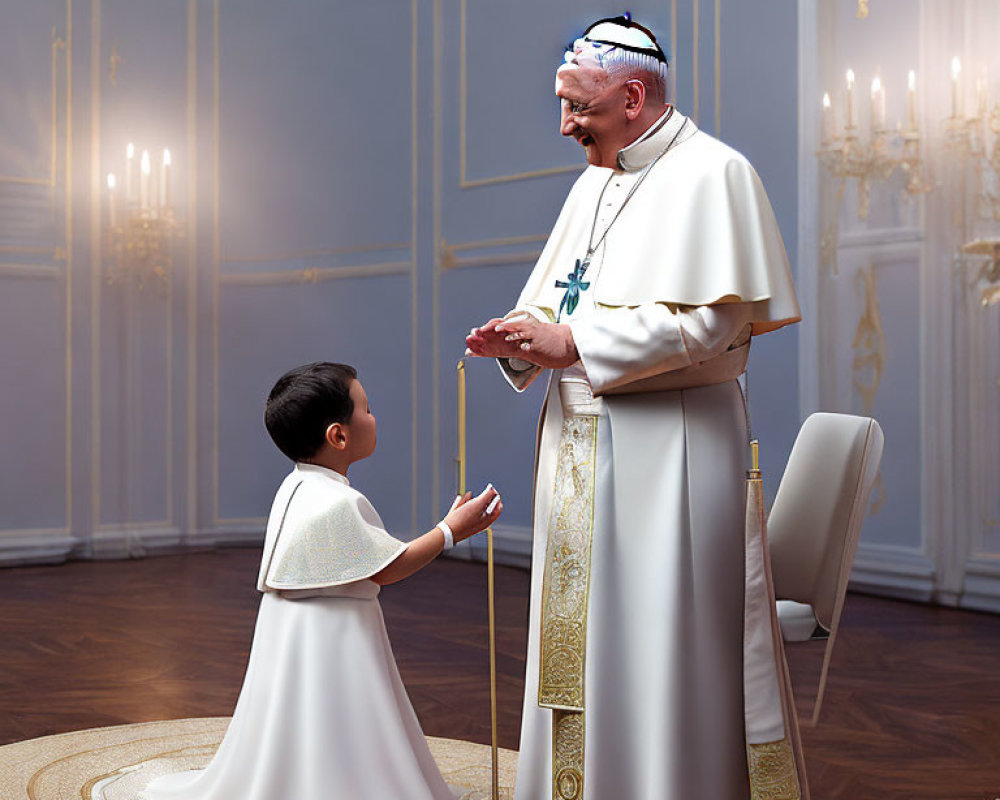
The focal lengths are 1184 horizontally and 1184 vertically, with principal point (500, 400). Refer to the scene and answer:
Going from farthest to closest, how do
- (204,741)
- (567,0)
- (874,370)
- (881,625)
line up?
(567,0), (874,370), (881,625), (204,741)

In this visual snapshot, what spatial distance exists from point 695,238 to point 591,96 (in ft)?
1.12

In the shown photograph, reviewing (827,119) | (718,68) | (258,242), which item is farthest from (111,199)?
(827,119)

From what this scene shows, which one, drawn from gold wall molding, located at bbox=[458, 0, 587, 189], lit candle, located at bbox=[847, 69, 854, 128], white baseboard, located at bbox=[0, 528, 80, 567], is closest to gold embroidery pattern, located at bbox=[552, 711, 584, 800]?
lit candle, located at bbox=[847, 69, 854, 128]

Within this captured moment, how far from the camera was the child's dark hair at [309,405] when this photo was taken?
98.7 inches

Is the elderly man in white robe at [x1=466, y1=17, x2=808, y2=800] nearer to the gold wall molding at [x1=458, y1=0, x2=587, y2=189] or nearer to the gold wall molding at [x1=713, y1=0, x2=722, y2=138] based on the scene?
the gold wall molding at [x1=713, y1=0, x2=722, y2=138]

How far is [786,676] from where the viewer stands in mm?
2182

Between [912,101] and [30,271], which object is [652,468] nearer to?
[912,101]

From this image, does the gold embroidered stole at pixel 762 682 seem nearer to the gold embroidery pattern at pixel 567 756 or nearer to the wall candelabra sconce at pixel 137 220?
the gold embroidery pattern at pixel 567 756

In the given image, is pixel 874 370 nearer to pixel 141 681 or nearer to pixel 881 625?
pixel 881 625

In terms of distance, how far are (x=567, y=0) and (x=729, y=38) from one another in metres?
1.22

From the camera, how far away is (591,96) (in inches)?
86.9

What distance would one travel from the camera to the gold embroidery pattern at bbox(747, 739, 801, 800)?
2.04 metres

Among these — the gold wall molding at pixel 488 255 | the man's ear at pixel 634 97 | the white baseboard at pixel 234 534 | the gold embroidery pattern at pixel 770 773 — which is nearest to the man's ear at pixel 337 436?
the man's ear at pixel 634 97

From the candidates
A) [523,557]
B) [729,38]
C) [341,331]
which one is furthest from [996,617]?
[341,331]
